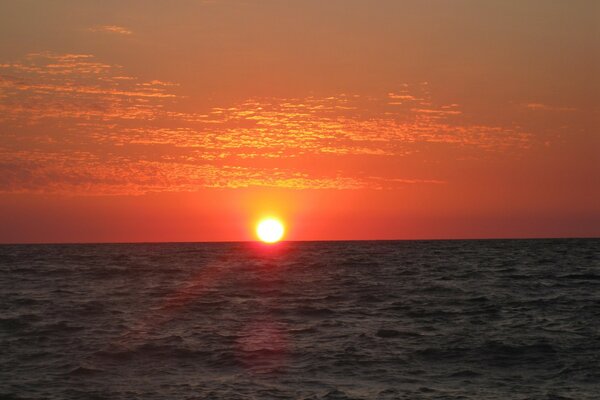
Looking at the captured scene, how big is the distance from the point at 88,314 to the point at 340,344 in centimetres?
1324

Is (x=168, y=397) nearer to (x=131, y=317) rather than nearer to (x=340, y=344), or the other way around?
(x=340, y=344)

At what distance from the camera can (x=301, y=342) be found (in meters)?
25.5

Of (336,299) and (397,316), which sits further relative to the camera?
(336,299)

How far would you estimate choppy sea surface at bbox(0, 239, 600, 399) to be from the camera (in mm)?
19188

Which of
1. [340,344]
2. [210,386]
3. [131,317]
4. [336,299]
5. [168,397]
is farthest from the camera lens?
[336,299]

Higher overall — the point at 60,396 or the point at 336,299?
the point at 336,299

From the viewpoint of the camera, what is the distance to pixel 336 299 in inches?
1540

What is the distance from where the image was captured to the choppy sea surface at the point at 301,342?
19188 millimetres

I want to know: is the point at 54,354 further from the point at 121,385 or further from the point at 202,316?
the point at 202,316

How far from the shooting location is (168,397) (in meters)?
18.0

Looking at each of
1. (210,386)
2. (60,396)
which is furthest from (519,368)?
(60,396)

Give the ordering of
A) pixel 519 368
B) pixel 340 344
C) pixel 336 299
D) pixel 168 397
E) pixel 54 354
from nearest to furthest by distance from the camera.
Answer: pixel 168 397, pixel 519 368, pixel 54 354, pixel 340 344, pixel 336 299

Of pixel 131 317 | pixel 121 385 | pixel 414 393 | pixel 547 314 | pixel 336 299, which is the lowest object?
pixel 414 393

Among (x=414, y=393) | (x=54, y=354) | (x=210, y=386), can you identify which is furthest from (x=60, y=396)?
(x=414, y=393)
